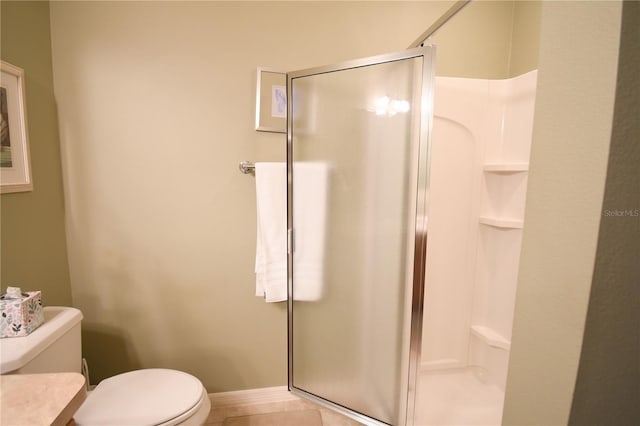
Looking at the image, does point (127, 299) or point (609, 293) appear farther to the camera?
point (127, 299)

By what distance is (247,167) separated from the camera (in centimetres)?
165

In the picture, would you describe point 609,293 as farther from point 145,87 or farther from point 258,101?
point 145,87

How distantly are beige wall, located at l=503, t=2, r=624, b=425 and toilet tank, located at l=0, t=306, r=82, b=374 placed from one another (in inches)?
56.3

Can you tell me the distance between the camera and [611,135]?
425mm

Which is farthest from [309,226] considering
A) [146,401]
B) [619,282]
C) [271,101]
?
Answer: [619,282]

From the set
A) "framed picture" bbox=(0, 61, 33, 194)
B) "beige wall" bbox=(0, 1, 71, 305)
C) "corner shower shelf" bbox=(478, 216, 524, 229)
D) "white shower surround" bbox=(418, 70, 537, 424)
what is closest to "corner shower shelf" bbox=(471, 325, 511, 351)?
"white shower surround" bbox=(418, 70, 537, 424)

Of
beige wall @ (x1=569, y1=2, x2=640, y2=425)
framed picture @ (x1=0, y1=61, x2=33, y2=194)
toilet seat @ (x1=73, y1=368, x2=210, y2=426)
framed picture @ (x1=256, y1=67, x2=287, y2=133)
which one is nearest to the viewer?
beige wall @ (x1=569, y1=2, x2=640, y2=425)

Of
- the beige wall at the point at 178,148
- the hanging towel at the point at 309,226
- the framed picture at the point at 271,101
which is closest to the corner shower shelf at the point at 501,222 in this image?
the beige wall at the point at 178,148

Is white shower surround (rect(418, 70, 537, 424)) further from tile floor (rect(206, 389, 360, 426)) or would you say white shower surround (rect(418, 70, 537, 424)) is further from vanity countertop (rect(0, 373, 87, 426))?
vanity countertop (rect(0, 373, 87, 426))

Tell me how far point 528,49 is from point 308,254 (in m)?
1.71

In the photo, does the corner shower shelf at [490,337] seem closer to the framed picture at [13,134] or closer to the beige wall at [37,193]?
the beige wall at [37,193]

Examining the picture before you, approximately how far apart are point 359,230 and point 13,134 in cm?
158

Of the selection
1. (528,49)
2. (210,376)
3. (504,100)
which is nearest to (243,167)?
(210,376)

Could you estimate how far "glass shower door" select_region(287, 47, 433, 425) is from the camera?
4.22 ft
